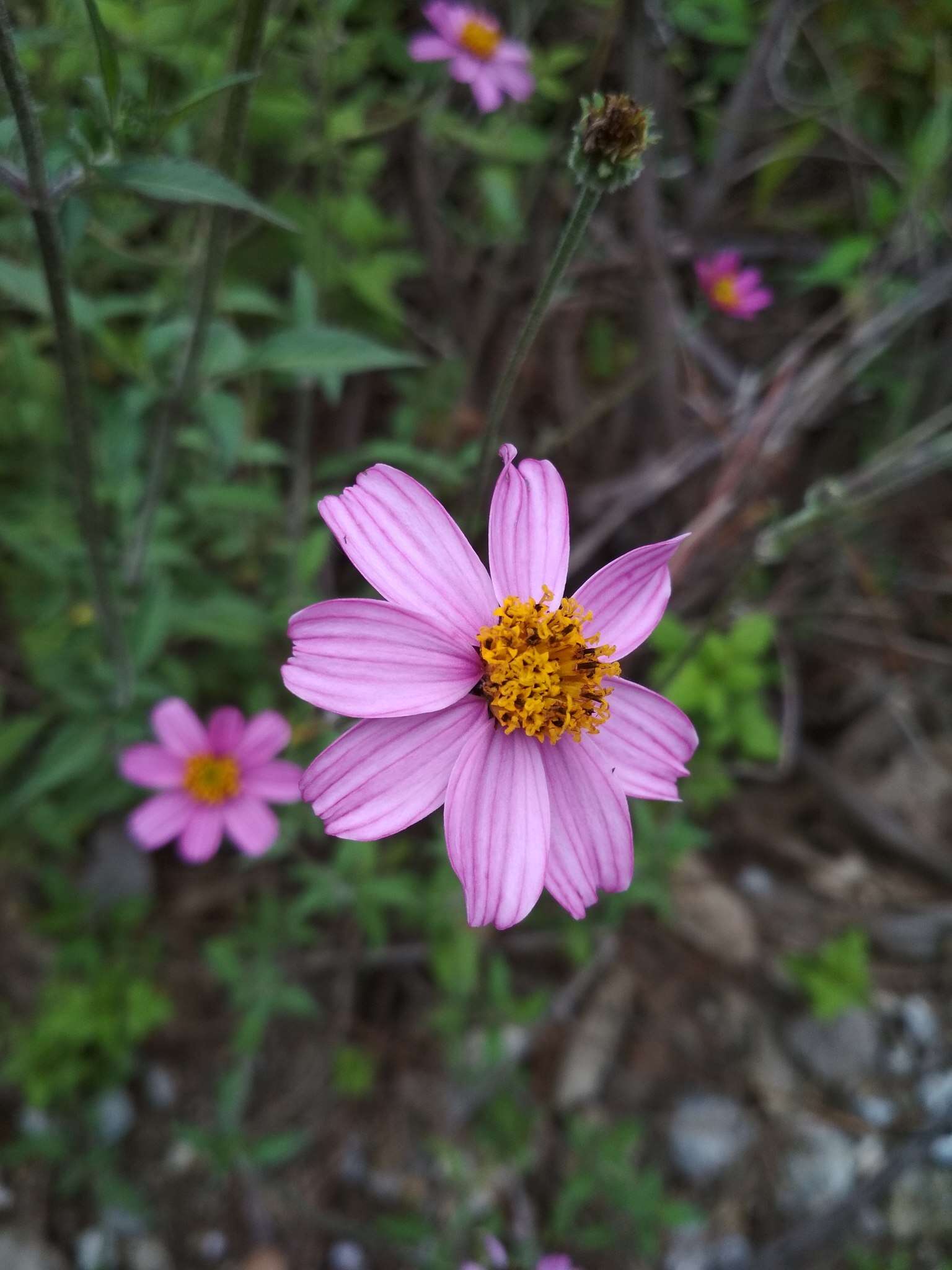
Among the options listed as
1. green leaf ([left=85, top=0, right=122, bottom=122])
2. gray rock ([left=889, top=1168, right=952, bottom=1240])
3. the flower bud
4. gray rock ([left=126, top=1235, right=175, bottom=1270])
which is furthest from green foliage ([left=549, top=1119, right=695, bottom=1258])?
green leaf ([left=85, top=0, right=122, bottom=122])

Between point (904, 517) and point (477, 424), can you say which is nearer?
point (477, 424)

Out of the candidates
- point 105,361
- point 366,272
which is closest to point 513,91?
point 366,272

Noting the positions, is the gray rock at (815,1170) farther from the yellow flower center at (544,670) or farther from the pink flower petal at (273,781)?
the yellow flower center at (544,670)

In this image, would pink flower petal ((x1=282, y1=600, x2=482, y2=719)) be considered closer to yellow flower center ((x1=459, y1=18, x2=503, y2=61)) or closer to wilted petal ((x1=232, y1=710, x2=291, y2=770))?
wilted petal ((x1=232, y1=710, x2=291, y2=770))

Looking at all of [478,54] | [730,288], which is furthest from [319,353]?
[730,288]

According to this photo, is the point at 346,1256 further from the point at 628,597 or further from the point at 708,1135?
the point at 628,597

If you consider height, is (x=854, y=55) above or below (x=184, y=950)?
above

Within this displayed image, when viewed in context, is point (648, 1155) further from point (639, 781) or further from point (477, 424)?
point (477, 424)

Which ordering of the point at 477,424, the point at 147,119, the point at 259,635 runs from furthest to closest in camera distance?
the point at 477,424 < the point at 259,635 < the point at 147,119
